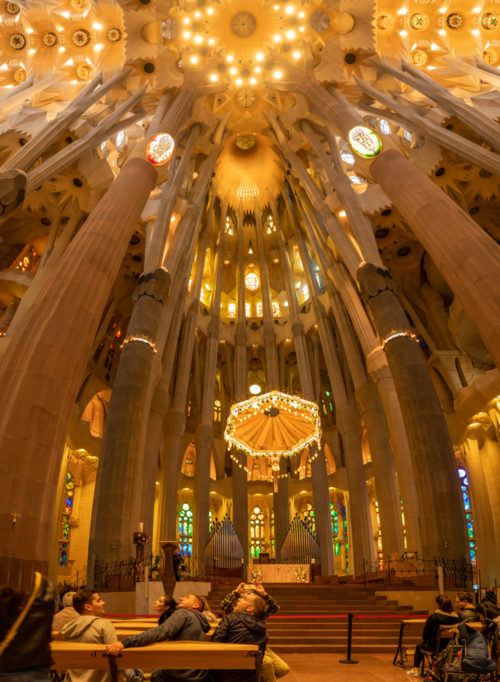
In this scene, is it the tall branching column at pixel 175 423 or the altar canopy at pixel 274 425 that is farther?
the tall branching column at pixel 175 423

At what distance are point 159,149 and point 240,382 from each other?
1441 cm

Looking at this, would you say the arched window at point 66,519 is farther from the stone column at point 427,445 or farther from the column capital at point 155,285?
the stone column at point 427,445

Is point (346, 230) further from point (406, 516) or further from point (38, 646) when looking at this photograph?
point (38, 646)

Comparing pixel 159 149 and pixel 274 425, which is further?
pixel 274 425

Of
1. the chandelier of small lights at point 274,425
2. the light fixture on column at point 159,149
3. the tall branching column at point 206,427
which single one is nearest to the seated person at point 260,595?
the light fixture on column at point 159,149

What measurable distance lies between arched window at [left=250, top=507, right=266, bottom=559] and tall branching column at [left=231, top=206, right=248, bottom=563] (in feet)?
6.38

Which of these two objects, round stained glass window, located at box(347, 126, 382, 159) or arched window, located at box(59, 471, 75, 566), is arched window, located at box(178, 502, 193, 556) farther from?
round stained glass window, located at box(347, 126, 382, 159)

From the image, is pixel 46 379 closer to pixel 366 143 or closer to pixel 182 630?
pixel 182 630

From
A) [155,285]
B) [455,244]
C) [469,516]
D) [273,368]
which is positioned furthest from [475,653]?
[273,368]

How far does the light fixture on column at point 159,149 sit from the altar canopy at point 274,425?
8809 mm

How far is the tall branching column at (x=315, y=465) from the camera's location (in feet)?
70.6

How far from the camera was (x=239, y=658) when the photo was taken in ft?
8.95

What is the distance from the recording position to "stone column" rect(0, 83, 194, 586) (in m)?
7.02

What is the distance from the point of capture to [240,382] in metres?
25.9
